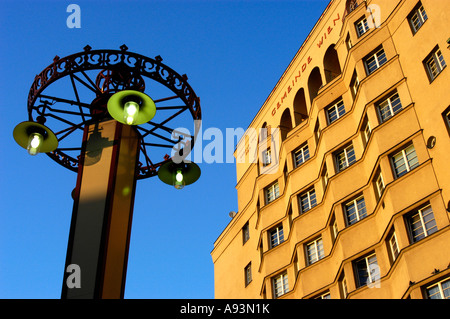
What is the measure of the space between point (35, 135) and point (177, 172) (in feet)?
8.53

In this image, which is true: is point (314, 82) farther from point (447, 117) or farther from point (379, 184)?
point (447, 117)

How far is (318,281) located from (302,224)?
10.2 feet

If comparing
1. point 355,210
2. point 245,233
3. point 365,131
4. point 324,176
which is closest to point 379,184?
point 355,210

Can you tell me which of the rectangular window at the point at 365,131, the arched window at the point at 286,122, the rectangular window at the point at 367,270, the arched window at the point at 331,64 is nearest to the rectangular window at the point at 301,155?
the arched window at the point at 286,122

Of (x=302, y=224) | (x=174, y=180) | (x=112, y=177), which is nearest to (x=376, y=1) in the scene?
(x=302, y=224)

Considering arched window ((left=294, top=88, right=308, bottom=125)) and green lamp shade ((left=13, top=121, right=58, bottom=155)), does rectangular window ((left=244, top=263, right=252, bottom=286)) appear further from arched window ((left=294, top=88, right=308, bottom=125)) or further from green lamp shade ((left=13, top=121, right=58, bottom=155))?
green lamp shade ((left=13, top=121, right=58, bottom=155))

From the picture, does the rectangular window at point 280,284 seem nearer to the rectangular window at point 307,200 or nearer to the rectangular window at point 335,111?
the rectangular window at point 307,200

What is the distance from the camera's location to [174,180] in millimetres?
11023

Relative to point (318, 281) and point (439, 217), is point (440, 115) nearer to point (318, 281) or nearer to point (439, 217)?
point (439, 217)

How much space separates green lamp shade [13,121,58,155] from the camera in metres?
10.0

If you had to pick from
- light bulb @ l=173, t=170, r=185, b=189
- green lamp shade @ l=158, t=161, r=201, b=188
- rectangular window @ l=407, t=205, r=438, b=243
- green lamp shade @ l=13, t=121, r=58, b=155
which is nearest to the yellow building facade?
rectangular window @ l=407, t=205, r=438, b=243

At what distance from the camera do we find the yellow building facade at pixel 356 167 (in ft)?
65.3

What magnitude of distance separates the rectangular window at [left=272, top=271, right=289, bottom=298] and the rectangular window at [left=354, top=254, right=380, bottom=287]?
18.3 ft

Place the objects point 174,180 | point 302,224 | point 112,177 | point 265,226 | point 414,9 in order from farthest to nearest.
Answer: point 265,226, point 302,224, point 414,9, point 174,180, point 112,177
